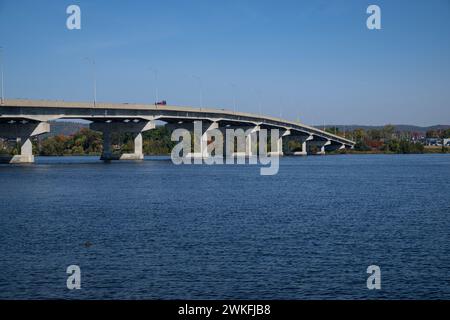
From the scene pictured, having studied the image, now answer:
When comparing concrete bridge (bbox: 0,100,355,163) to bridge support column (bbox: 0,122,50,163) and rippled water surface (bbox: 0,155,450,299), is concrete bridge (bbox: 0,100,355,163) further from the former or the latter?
rippled water surface (bbox: 0,155,450,299)

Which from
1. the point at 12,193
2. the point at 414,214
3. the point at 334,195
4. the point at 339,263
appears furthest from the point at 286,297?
the point at 12,193

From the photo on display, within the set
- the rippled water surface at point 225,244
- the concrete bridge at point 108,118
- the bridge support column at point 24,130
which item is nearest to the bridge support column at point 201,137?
the concrete bridge at point 108,118

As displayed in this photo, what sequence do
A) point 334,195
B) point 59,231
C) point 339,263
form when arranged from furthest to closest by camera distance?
point 334,195
point 59,231
point 339,263

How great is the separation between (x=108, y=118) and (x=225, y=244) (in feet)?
301

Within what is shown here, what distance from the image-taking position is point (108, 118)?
12381cm

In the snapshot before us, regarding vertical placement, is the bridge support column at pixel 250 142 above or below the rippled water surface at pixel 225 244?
above

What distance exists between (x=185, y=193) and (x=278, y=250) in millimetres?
32932

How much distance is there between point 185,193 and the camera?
6538cm

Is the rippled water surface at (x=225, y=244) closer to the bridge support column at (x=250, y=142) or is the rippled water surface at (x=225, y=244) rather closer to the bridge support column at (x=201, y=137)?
the bridge support column at (x=201, y=137)

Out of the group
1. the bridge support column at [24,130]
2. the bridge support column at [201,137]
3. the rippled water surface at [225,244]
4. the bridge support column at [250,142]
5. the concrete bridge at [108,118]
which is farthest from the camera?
the bridge support column at [250,142]

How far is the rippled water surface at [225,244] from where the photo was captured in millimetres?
26141

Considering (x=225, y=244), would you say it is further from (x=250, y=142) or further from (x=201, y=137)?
(x=250, y=142)

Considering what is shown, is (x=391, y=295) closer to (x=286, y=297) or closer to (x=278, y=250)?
(x=286, y=297)

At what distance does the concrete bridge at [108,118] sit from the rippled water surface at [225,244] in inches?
1875
